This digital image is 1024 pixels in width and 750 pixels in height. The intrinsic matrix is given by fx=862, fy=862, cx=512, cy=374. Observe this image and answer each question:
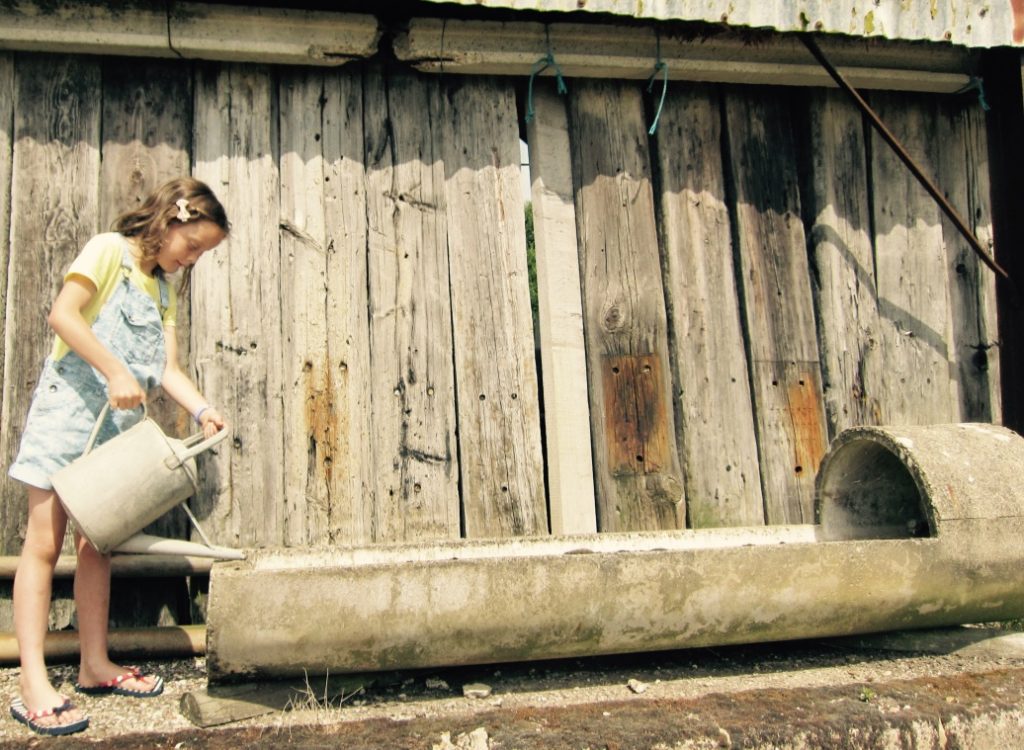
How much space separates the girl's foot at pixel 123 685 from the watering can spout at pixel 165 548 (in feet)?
1.30

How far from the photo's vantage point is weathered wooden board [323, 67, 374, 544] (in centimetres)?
327

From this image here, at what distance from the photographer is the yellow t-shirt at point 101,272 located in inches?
101

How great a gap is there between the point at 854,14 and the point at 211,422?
2957 millimetres

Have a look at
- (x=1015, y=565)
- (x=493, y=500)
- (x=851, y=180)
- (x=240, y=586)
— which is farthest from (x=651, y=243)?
(x=240, y=586)

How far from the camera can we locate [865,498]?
3414mm

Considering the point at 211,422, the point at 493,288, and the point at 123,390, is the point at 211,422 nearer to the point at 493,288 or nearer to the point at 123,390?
the point at 123,390

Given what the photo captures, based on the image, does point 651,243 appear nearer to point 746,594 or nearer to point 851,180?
point 851,180

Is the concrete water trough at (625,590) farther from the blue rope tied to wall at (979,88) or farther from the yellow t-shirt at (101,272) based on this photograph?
the blue rope tied to wall at (979,88)

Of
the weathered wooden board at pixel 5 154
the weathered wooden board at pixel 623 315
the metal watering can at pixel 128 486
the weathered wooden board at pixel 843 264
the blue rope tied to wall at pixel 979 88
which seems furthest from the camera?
the blue rope tied to wall at pixel 979 88

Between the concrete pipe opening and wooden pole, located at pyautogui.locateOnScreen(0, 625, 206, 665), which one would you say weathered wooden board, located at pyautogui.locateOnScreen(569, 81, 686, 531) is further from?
wooden pole, located at pyautogui.locateOnScreen(0, 625, 206, 665)

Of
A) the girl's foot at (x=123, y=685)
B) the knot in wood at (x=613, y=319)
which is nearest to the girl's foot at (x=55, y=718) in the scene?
the girl's foot at (x=123, y=685)

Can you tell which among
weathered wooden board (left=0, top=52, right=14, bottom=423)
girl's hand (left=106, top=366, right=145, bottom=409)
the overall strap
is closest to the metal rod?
the overall strap

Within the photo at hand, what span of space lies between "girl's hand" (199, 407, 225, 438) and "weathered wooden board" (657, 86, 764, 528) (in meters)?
1.84

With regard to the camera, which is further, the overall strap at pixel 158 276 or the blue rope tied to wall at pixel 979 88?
the blue rope tied to wall at pixel 979 88
